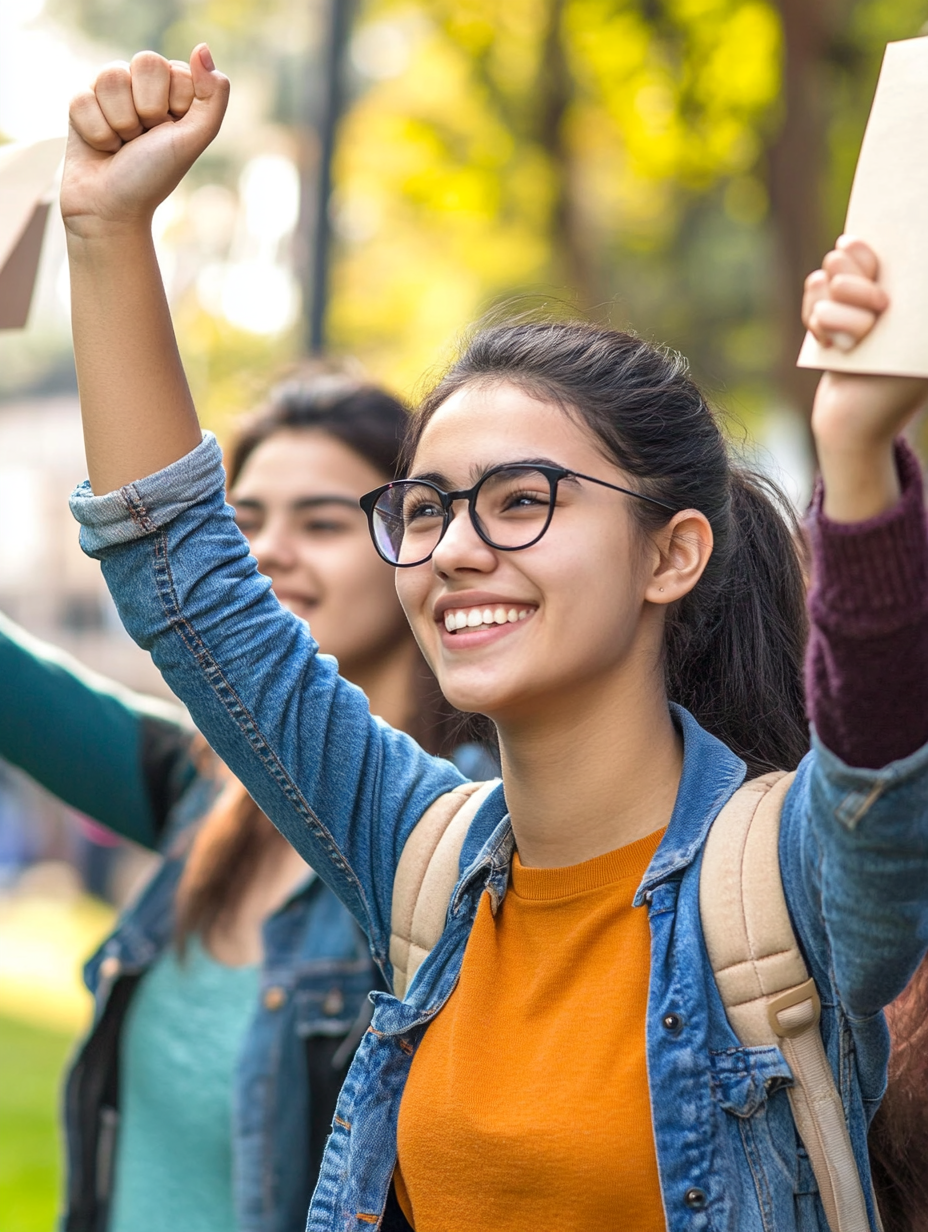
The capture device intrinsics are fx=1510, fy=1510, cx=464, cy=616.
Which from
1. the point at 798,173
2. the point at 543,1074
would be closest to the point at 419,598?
the point at 543,1074

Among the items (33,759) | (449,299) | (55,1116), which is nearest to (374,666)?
(33,759)

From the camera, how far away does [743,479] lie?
229 cm

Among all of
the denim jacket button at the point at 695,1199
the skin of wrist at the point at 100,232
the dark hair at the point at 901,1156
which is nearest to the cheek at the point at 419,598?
the skin of wrist at the point at 100,232

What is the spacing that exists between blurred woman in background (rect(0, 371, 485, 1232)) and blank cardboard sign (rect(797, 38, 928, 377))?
4.94ft

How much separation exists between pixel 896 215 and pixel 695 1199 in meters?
1.03

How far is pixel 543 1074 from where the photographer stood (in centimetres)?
173

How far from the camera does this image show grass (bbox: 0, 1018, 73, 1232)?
6332 millimetres

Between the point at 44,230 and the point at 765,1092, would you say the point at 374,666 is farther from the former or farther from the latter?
the point at 765,1092

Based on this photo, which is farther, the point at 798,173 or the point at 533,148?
the point at 533,148

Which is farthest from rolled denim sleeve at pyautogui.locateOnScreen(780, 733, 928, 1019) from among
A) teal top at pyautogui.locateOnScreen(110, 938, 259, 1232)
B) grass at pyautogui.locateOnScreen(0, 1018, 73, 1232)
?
grass at pyautogui.locateOnScreen(0, 1018, 73, 1232)

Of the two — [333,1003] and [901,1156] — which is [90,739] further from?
[901,1156]

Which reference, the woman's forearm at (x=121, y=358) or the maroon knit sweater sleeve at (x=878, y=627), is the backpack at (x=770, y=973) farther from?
the woman's forearm at (x=121, y=358)

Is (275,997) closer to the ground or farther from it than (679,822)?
closer to the ground

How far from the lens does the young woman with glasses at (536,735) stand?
1647 mm
